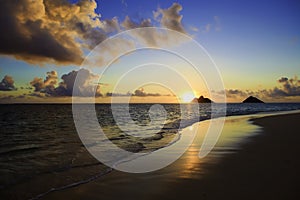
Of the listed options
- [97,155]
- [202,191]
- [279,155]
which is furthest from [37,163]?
[279,155]

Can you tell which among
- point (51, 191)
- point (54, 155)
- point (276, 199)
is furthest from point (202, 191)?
point (54, 155)

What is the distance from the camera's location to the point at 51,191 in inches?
281

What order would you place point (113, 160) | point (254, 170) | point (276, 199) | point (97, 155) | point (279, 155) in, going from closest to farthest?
point (276, 199) < point (254, 170) < point (279, 155) < point (113, 160) < point (97, 155)

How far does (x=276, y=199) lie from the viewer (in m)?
5.70

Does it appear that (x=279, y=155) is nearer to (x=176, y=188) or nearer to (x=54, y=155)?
(x=176, y=188)

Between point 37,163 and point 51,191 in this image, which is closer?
point 51,191

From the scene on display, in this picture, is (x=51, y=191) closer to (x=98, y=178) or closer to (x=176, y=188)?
(x=98, y=178)

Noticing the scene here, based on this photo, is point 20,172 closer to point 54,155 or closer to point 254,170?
point 54,155

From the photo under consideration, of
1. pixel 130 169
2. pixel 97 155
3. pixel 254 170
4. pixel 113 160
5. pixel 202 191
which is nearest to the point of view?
pixel 202 191

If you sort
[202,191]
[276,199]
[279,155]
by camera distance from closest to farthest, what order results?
[276,199]
[202,191]
[279,155]

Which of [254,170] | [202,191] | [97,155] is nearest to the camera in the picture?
[202,191]

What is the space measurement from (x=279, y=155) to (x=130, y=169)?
21.7 ft

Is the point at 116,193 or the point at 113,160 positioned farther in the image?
the point at 113,160

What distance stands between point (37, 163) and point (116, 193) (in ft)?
20.6
